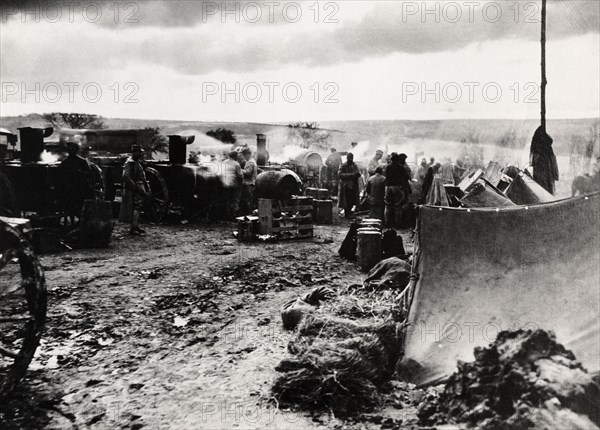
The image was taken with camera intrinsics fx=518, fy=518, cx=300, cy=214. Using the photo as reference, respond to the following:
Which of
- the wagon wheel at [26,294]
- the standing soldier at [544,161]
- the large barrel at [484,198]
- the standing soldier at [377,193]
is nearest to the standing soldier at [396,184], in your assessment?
the standing soldier at [377,193]

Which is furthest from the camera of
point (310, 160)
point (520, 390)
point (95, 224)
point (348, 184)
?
point (310, 160)

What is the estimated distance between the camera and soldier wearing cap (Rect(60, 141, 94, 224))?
9719mm

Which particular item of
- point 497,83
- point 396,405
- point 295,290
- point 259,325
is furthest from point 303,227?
point 497,83

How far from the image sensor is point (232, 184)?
509 inches

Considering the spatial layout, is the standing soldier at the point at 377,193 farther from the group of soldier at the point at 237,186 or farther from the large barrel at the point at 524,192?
the large barrel at the point at 524,192

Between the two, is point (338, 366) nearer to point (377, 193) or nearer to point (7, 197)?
point (7, 197)

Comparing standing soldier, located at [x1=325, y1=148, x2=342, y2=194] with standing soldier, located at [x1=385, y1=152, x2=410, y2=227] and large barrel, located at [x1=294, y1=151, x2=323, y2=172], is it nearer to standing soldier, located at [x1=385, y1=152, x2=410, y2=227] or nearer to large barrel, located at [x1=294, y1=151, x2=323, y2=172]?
large barrel, located at [x1=294, y1=151, x2=323, y2=172]

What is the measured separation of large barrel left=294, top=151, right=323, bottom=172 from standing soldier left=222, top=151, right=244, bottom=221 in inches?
374

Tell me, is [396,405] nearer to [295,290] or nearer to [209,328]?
[209,328]

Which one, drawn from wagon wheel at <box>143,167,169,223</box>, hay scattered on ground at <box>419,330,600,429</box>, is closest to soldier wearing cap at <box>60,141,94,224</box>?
wagon wheel at <box>143,167,169,223</box>

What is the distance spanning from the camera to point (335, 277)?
7613 millimetres

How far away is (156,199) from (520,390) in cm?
1091

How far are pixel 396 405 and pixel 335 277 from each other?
3.93 meters

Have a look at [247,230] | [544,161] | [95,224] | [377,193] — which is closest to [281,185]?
[377,193]
